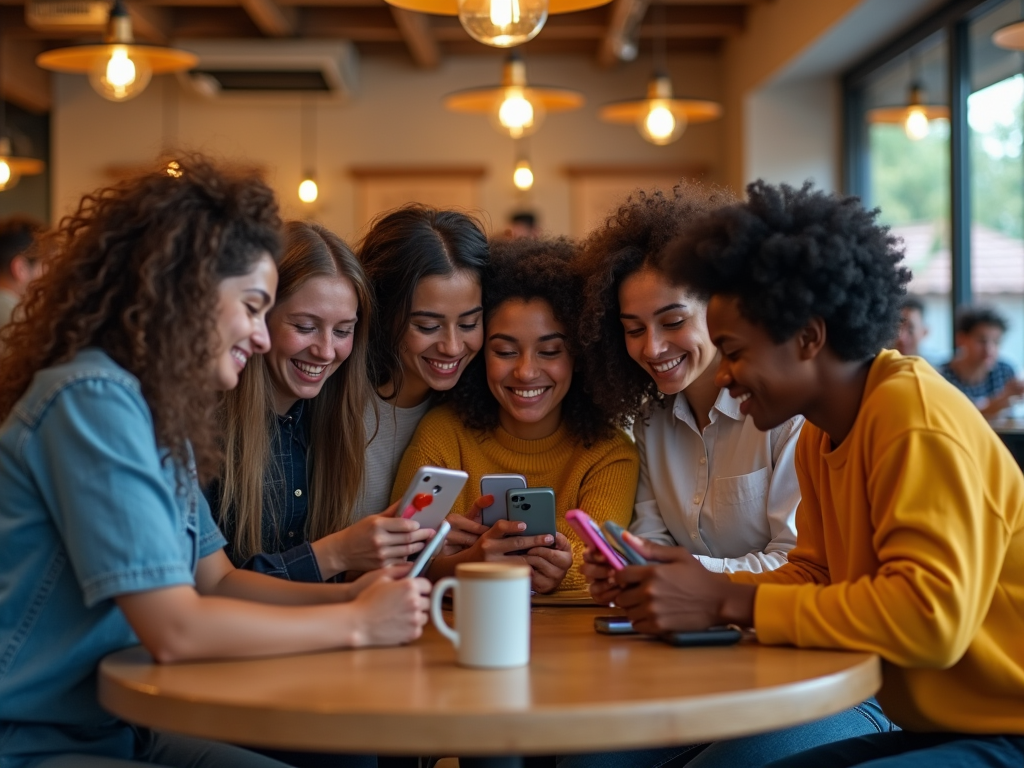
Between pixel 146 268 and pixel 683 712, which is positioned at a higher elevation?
pixel 146 268

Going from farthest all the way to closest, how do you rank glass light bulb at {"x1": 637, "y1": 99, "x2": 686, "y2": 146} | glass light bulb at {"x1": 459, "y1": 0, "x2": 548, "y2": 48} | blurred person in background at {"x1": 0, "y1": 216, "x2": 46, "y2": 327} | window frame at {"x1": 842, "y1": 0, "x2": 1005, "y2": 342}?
glass light bulb at {"x1": 637, "y1": 99, "x2": 686, "y2": 146}
blurred person in background at {"x1": 0, "y1": 216, "x2": 46, "y2": 327}
window frame at {"x1": 842, "y1": 0, "x2": 1005, "y2": 342}
glass light bulb at {"x1": 459, "y1": 0, "x2": 548, "y2": 48}

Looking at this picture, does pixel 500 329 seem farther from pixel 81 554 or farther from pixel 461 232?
pixel 81 554

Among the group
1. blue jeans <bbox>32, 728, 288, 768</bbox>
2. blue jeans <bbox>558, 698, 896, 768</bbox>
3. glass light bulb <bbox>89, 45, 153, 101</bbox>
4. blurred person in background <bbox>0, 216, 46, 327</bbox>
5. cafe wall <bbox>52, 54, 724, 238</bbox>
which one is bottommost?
blue jeans <bbox>558, 698, 896, 768</bbox>

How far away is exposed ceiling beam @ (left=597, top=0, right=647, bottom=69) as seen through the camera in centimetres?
644

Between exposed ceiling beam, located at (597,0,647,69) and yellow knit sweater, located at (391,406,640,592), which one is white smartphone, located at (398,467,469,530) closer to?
yellow knit sweater, located at (391,406,640,592)

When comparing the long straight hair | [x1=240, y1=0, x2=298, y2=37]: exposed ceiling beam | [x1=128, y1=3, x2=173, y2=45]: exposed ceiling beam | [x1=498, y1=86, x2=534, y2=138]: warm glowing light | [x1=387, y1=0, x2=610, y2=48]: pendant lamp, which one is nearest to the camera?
the long straight hair

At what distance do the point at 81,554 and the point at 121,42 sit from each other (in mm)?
3516

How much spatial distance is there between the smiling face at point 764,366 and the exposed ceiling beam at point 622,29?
5.10 meters

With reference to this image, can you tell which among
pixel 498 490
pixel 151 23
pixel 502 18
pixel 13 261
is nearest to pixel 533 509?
pixel 498 490

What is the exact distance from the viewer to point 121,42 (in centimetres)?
434

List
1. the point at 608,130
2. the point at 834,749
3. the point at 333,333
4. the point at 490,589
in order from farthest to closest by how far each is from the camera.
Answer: the point at 608,130, the point at 333,333, the point at 834,749, the point at 490,589

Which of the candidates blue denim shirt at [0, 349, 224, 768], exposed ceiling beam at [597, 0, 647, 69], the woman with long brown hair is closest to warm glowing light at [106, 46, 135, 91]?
the woman with long brown hair

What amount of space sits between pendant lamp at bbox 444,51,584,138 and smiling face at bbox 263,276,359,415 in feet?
10.3

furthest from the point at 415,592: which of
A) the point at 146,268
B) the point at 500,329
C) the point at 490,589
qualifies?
the point at 500,329
